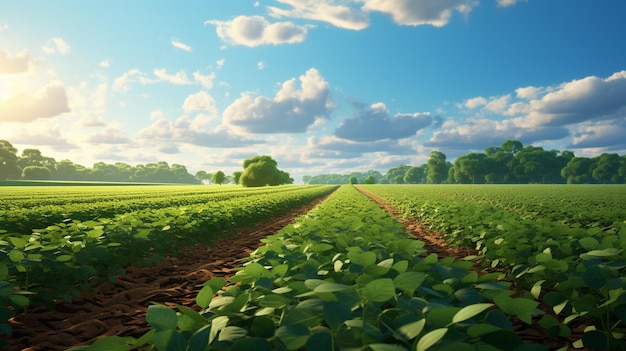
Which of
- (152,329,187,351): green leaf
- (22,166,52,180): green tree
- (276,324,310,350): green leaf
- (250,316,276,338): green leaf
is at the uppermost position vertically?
(22,166,52,180): green tree

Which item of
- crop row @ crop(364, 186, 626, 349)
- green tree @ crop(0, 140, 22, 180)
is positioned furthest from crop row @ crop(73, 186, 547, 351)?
green tree @ crop(0, 140, 22, 180)

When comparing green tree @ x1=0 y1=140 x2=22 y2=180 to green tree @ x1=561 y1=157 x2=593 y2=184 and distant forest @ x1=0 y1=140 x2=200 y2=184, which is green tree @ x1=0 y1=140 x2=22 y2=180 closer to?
distant forest @ x1=0 y1=140 x2=200 y2=184

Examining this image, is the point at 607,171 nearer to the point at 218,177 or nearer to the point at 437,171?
the point at 437,171

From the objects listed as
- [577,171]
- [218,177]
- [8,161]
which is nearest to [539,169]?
[577,171]

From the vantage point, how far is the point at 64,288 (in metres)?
4.20

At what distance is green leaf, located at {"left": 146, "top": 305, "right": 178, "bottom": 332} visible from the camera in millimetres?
1423

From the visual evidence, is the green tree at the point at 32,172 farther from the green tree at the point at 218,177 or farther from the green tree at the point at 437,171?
the green tree at the point at 437,171

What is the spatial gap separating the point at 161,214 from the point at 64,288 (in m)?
4.28

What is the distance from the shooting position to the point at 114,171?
16488cm

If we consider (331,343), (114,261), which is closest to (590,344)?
(331,343)

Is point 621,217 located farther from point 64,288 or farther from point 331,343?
point 64,288

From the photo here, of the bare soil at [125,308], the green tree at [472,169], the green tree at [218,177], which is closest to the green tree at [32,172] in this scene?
the green tree at [218,177]

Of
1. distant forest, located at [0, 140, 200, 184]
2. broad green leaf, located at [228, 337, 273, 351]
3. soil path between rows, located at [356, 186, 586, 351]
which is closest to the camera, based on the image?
broad green leaf, located at [228, 337, 273, 351]

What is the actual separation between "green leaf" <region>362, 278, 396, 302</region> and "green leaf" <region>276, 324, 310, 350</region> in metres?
0.33
